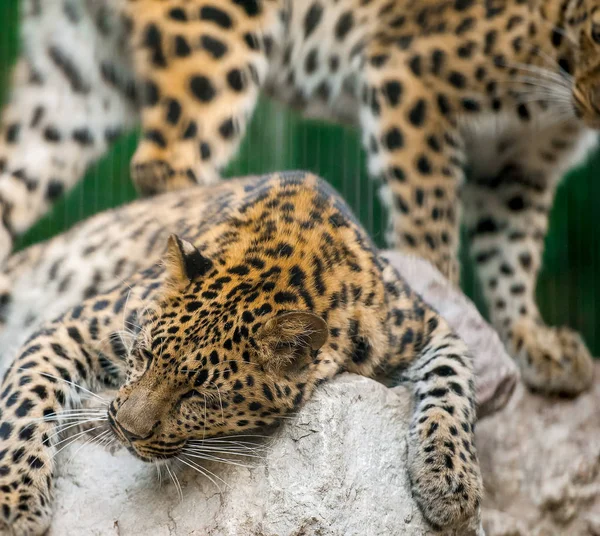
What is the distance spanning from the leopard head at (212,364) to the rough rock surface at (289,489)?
0.19 m

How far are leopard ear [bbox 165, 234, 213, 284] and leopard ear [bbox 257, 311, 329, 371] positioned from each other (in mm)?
462

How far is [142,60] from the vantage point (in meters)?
6.77

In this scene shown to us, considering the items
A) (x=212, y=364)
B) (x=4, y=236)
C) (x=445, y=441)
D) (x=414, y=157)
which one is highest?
(x=212, y=364)

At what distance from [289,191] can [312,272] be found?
2.13 ft

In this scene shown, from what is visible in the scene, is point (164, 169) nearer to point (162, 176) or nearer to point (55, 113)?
point (162, 176)

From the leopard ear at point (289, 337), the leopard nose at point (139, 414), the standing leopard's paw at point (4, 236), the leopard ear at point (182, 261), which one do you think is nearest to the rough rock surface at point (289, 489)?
the leopard ear at point (289, 337)

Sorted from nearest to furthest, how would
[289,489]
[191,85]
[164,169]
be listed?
[289,489]
[164,169]
[191,85]

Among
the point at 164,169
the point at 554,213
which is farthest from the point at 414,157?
the point at 554,213

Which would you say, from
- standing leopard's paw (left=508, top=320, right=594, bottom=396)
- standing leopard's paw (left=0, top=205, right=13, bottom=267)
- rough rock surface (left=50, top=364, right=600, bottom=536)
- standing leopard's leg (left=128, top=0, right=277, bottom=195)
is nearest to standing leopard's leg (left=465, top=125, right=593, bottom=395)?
standing leopard's paw (left=508, top=320, right=594, bottom=396)

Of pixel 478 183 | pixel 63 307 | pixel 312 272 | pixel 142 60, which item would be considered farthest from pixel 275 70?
pixel 312 272

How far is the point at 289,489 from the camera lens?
432cm

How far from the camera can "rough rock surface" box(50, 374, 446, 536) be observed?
14.1 feet

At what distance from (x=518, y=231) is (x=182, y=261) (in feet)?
13.5

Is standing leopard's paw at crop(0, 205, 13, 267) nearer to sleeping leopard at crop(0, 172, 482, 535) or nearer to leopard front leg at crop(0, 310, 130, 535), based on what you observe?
sleeping leopard at crop(0, 172, 482, 535)
